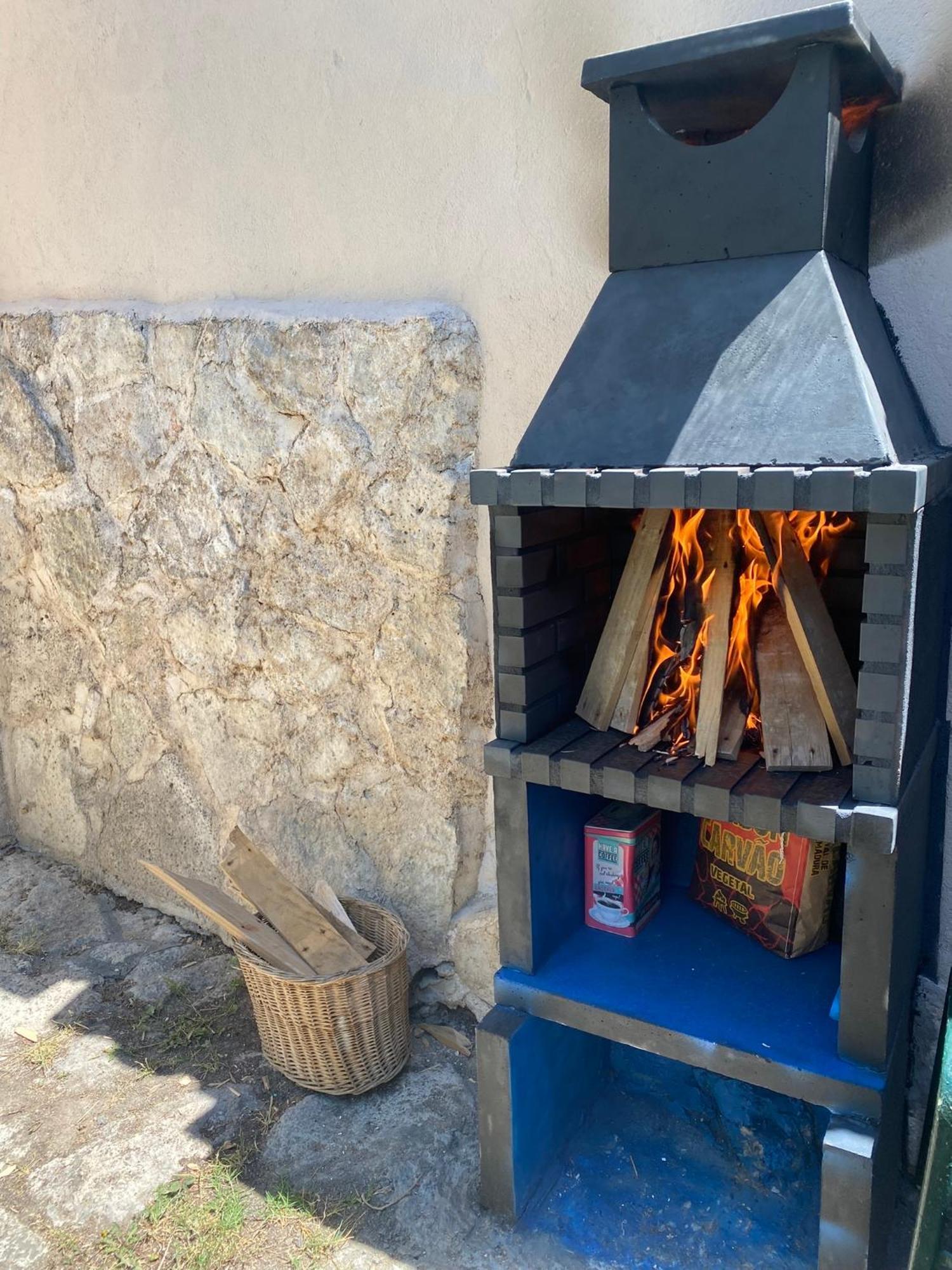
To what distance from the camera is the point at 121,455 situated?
3.11 metres

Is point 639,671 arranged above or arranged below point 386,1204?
above

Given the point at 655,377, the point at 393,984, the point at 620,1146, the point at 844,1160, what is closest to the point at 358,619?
the point at 393,984

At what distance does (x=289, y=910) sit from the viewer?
262 cm

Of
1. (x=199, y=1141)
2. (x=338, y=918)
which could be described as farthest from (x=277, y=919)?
(x=199, y=1141)

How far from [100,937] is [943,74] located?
3.37m

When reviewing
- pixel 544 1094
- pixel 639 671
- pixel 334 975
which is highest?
pixel 639 671

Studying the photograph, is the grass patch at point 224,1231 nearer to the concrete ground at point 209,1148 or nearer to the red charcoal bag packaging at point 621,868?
the concrete ground at point 209,1148

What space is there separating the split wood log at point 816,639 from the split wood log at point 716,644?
9 centimetres

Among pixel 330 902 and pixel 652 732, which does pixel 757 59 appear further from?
pixel 330 902

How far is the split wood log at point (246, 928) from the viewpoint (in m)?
2.50

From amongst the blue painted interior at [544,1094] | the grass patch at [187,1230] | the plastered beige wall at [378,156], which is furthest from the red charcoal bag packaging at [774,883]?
the grass patch at [187,1230]

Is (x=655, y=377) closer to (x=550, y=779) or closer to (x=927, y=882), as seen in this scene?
(x=550, y=779)

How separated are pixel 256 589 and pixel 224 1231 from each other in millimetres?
1623

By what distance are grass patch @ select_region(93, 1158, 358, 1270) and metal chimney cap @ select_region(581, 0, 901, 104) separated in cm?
241
